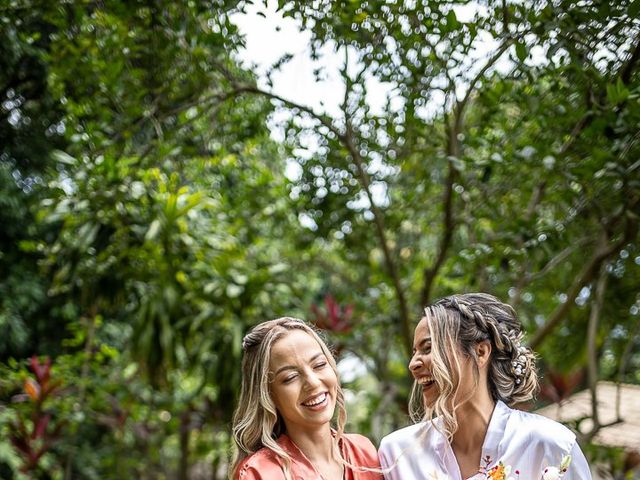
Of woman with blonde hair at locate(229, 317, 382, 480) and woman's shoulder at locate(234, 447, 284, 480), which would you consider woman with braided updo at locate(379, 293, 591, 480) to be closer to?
woman with blonde hair at locate(229, 317, 382, 480)

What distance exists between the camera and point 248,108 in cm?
470

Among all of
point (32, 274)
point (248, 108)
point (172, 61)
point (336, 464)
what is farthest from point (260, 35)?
point (32, 274)

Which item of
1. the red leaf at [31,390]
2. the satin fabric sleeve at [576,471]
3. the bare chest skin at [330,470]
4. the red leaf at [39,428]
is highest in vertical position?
the red leaf at [31,390]

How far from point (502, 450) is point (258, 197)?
4.08 meters

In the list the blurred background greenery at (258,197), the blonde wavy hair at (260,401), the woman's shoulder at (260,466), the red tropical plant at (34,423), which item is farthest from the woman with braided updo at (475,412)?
the red tropical plant at (34,423)

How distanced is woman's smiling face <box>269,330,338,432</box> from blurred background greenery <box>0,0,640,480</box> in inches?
55.8

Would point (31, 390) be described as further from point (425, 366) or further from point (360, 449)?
point (425, 366)

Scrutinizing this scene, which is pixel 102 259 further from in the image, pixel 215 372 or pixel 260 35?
pixel 260 35

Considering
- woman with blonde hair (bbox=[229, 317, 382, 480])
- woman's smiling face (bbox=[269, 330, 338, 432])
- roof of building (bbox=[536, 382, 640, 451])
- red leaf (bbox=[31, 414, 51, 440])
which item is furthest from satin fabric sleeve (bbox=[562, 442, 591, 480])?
red leaf (bbox=[31, 414, 51, 440])

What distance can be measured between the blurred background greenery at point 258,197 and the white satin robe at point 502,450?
3.92 feet

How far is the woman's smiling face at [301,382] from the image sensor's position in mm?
2318

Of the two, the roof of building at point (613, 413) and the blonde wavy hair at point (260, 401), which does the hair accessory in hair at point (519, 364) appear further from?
the roof of building at point (613, 413)

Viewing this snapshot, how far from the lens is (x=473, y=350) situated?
7.82 feet

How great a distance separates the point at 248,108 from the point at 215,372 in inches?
91.2
